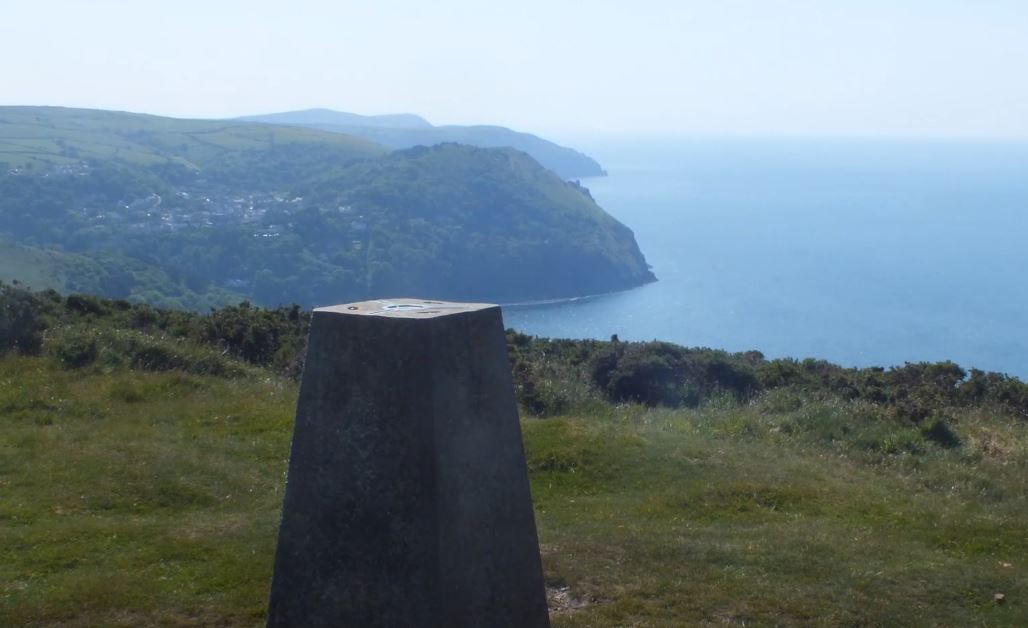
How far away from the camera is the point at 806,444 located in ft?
42.9

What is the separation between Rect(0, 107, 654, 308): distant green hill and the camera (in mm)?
Answer: 47844

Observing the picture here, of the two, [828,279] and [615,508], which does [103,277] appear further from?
[828,279]

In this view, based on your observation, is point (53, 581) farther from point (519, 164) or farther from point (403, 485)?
point (519, 164)

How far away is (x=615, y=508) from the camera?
10125 millimetres

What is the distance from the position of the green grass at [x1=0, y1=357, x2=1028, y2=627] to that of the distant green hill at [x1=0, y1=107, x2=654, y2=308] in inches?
1145

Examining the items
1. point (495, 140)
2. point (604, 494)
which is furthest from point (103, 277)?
point (495, 140)

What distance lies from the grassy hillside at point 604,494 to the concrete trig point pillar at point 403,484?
177cm

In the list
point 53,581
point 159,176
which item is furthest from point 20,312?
point 159,176

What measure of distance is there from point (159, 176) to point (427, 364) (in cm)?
7655

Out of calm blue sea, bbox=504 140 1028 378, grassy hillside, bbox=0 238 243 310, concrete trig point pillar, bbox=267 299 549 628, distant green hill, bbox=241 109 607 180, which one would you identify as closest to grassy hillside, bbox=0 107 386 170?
grassy hillside, bbox=0 238 243 310

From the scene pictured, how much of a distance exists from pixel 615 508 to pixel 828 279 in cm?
7749

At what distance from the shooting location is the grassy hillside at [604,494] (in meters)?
7.46

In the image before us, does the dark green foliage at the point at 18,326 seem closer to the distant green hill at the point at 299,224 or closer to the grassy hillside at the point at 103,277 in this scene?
the grassy hillside at the point at 103,277

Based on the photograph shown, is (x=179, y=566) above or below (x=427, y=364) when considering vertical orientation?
below
